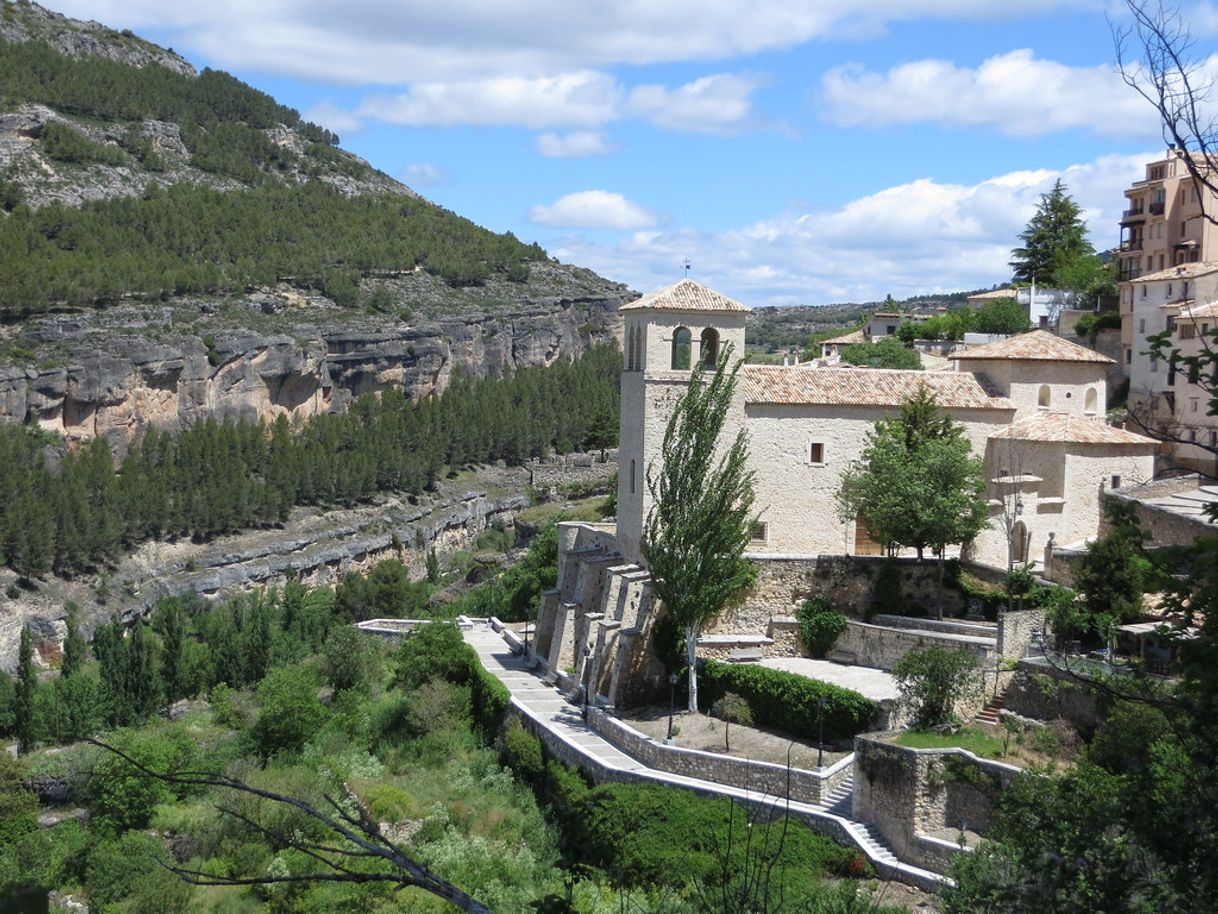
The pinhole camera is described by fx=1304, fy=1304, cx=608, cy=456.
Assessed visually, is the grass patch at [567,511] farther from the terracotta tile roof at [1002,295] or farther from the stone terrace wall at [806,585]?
the stone terrace wall at [806,585]

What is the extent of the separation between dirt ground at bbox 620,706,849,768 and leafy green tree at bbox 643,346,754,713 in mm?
775

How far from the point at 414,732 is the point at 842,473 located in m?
12.1

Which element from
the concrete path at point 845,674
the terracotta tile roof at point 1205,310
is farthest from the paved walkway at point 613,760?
the terracotta tile roof at point 1205,310

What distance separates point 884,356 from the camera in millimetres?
44812

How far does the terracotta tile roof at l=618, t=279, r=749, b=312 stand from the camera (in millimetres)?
29594

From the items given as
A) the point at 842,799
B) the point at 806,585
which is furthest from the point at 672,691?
the point at 842,799

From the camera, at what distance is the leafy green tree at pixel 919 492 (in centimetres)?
2698

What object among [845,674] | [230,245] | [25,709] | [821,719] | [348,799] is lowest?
[25,709]

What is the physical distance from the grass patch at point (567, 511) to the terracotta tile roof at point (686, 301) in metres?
20.6

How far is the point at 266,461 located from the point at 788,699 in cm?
5756

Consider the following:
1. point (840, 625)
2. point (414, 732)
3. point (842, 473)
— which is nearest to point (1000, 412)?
point (842, 473)

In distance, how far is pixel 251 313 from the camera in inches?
3610

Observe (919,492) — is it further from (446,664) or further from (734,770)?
(446,664)

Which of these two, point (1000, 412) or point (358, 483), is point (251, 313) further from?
point (1000, 412)
